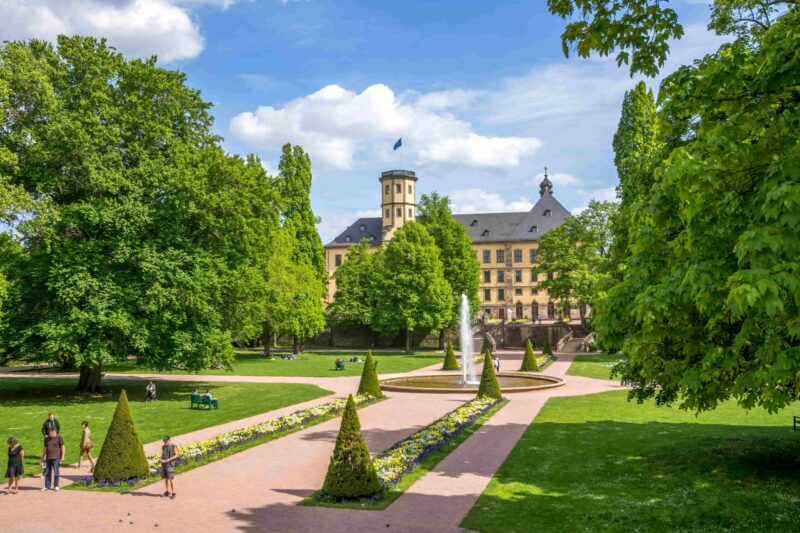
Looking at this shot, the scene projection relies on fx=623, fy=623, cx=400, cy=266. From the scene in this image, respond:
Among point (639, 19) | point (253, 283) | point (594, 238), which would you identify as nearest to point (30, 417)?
point (253, 283)

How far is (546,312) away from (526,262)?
8.49m

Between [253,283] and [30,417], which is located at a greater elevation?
[253,283]

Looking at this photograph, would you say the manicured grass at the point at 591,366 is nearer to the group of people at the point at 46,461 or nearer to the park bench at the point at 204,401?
the park bench at the point at 204,401

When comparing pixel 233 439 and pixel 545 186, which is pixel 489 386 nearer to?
pixel 233 439

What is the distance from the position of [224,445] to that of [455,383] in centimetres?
2001

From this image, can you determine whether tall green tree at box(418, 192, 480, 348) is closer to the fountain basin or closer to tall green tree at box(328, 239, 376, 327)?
tall green tree at box(328, 239, 376, 327)

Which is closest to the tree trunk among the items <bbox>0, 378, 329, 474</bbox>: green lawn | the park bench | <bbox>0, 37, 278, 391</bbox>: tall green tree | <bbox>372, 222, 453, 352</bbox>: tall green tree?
<bbox>0, 37, 278, 391</bbox>: tall green tree

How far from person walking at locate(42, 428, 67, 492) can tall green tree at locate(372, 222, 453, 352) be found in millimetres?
46119

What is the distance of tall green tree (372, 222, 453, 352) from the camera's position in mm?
60812

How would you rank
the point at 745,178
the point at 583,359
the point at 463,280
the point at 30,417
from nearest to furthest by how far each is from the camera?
1. the point at 745,178
2. the point at 30,417
3. the point at 583,359
4. the point at 463,280

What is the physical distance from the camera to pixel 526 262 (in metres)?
99.3

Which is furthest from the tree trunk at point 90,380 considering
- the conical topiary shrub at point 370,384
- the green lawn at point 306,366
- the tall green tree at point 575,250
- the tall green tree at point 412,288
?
the tall green tree at point 575,250

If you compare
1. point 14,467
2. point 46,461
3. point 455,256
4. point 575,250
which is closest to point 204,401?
point 46,461

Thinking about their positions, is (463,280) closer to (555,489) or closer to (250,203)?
(250,203)
